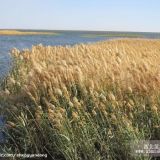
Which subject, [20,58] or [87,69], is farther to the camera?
[20,58]

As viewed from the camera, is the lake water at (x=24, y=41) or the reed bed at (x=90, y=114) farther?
the lake water at (x=24, y=41)

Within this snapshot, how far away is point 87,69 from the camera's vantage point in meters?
7.93

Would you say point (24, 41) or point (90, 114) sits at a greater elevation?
point (90, 114)

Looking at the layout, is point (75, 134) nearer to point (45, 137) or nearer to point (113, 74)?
point (45, 137)

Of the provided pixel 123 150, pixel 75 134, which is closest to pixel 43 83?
pixel 75 134

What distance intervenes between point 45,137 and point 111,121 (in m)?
1.03

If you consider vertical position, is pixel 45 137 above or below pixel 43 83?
below

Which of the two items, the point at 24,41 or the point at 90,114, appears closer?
the point at 90,114

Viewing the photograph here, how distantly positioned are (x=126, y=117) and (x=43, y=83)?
1.66 meters

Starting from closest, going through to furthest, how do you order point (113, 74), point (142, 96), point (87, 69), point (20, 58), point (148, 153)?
point (148, 153)
point (142, 96)
point (113, 74)
point (87, 69)
point (20, 58)

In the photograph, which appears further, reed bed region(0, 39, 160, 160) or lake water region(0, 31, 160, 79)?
lake water region(0, 31, 160, 79)

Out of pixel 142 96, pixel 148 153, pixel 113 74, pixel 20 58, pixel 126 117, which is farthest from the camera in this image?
pixel 20 58

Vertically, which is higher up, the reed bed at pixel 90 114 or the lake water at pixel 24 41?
the reed bed at pixel 90 114

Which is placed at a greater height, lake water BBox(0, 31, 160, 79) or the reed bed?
the reed bed
